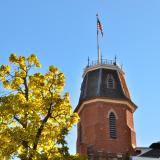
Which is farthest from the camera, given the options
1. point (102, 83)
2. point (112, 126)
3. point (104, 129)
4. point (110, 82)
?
point (110, 82)

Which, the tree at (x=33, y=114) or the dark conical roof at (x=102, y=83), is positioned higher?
the dark conical roof at (x=102, y=83)

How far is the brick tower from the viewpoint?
41.8m

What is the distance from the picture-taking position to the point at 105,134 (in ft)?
139

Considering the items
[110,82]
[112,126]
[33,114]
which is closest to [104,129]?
[112,126]

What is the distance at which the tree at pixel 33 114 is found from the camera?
1916cm

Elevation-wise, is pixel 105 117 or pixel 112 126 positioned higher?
pixel 105 117

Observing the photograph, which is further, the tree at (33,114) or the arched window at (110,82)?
the arched window at (110,82)

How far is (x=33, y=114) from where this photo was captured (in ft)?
65.4

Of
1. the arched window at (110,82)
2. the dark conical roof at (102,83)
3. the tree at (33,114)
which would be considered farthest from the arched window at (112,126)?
the tree at (33,114)

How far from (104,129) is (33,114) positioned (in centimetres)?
2327

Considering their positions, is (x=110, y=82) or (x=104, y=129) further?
(x=110, y=82)

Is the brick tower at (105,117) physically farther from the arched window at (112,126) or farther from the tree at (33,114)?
the tree at (33,114)

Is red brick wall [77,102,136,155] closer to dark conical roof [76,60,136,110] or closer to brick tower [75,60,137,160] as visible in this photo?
brick tower [75,60,137,160]

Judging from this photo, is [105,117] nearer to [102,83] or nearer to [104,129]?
[104,129]
